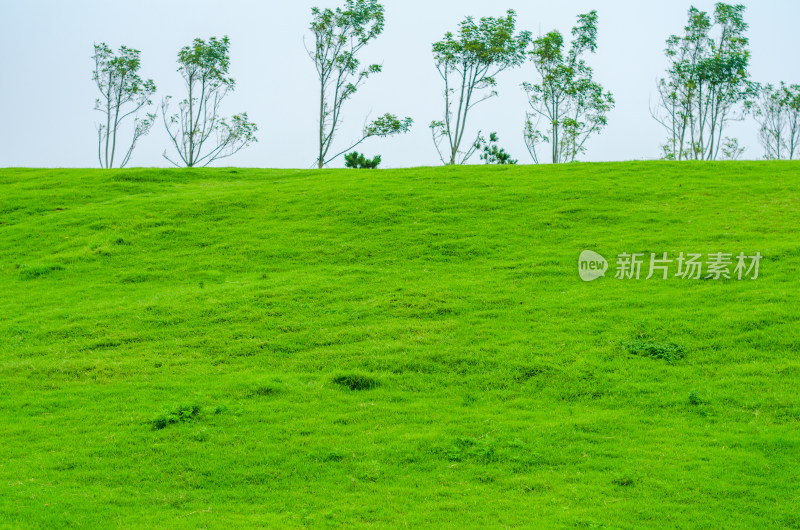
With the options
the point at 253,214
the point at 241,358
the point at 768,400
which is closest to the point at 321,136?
the point at 253,214

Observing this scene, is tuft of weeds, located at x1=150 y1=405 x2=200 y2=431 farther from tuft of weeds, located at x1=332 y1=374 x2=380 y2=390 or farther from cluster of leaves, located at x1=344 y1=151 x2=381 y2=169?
cluster of leaves, located at x1=344 y1=151 x2=381 y2=169

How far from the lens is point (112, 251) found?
24.3 meters

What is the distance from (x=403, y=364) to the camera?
47.1 feet

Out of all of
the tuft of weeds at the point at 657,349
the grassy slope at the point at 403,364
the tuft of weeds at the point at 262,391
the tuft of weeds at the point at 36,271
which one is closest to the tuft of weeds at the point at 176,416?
the grassy slope at the point at 403,364

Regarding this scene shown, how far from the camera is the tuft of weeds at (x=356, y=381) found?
13531 millimetres

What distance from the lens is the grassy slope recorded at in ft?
Answer: 31.3

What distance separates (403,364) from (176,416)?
4.63m

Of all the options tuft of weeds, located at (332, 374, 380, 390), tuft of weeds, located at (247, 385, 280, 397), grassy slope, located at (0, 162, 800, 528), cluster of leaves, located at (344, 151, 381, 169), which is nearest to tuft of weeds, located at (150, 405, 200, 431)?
grassy slope, located at (0, 162, 800, 528)

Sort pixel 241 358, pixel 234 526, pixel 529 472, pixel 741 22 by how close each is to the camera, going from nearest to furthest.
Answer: pixel 234 526
pixel 529 472
pixel 241 358
pixel 741 22

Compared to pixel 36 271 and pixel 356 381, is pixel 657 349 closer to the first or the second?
pixel 356 381

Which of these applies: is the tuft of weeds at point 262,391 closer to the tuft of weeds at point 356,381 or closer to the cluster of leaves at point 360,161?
the tuft of weeds at point 356,381

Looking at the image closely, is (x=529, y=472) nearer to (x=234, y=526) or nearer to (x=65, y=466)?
(x=234, y=526)

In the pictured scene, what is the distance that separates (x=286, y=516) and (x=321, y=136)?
169 feet

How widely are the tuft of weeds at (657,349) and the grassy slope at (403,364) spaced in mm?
175
